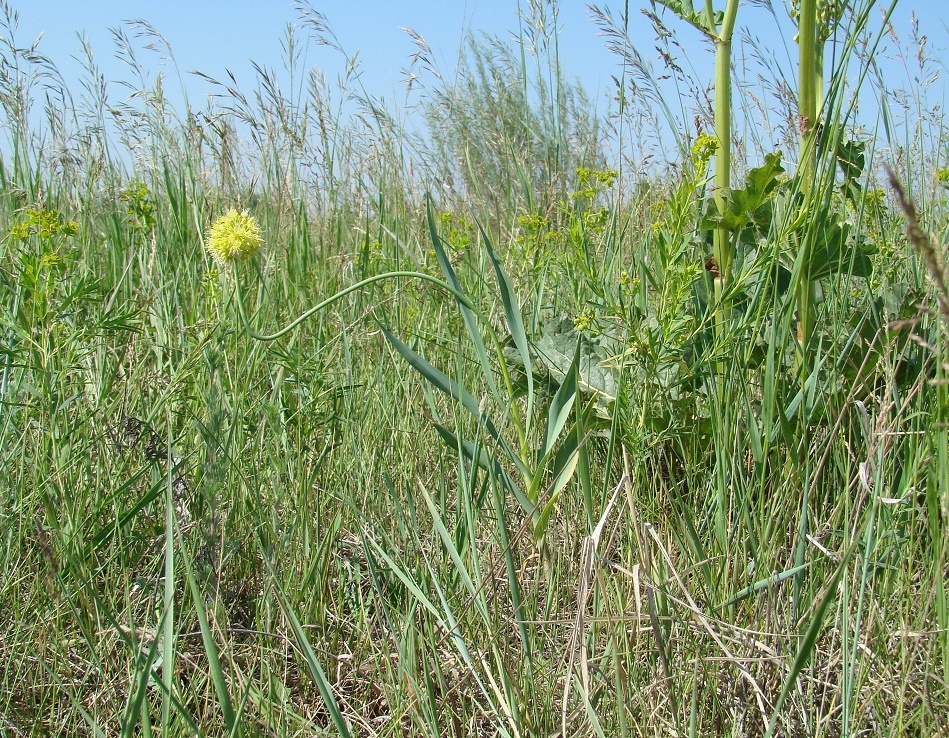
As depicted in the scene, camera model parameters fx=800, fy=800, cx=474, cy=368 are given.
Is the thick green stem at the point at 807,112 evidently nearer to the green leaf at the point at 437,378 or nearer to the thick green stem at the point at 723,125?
the thick green stem at the point at 723,125

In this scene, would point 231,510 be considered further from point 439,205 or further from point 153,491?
point 439,205

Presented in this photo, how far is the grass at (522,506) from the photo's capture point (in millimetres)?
968

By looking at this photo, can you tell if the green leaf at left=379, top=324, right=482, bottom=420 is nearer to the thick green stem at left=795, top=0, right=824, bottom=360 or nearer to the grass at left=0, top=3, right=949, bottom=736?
the grass at left=0, top=3, right=949, bottom=736

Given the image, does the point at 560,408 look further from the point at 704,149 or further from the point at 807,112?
the point at 807,112

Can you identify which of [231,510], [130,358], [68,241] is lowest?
[231,510]

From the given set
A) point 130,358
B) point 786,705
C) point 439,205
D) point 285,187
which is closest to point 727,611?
point 786,705

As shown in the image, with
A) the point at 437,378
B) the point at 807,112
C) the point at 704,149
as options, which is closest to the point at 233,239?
the point at 437,378

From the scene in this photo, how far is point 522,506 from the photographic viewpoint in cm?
116

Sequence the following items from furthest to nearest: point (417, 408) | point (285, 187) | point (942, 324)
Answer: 1. point (285, 187)
2. point (417, 408)
3. point (942, 324)

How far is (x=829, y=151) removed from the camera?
56.6 inches

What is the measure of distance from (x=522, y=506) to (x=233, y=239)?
0.97 metres

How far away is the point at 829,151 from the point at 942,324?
0.42m

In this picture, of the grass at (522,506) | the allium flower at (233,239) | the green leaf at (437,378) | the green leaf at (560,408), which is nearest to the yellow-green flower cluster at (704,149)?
the grass at (522,506)

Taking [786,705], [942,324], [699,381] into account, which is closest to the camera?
[786,705]
